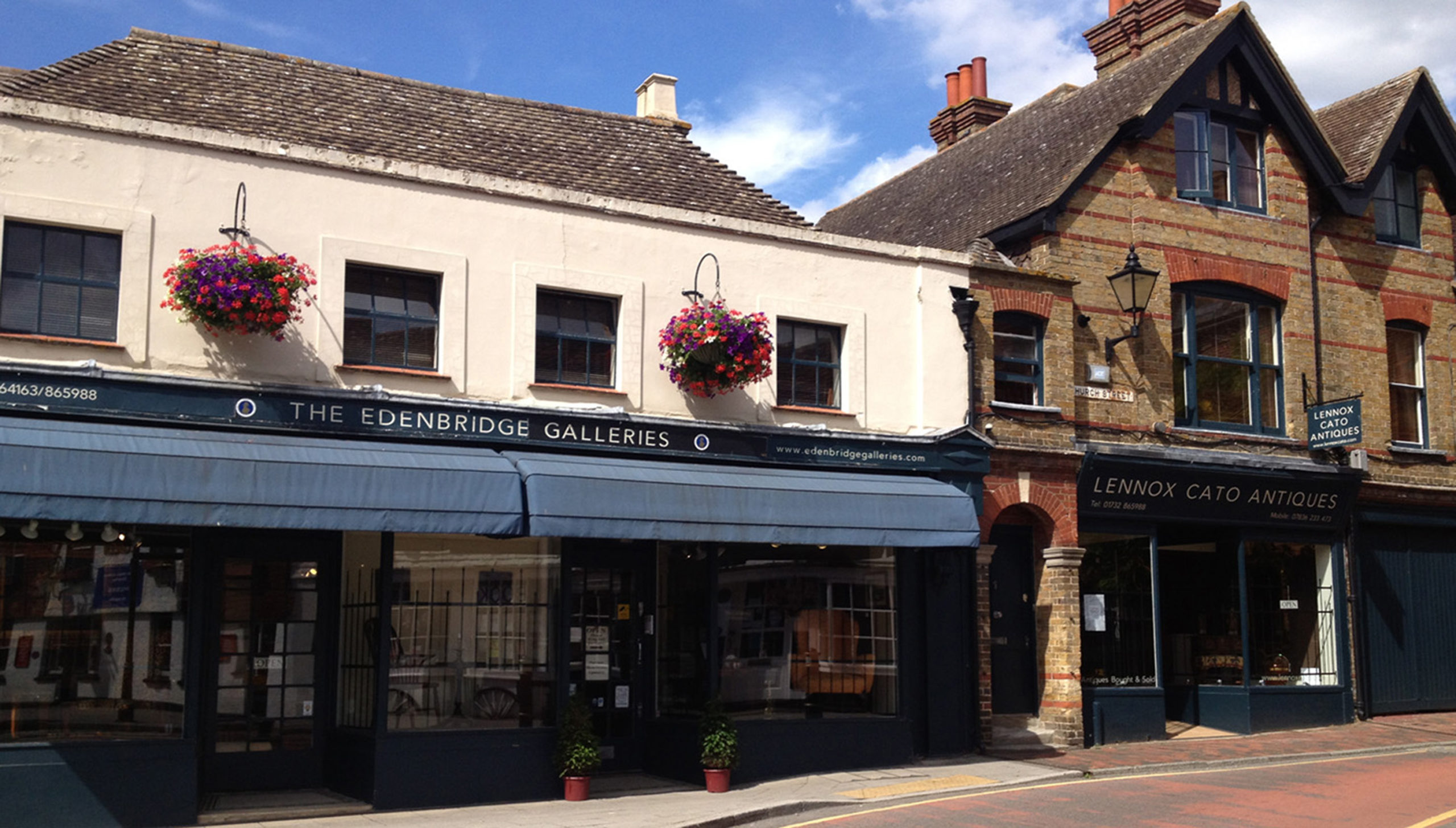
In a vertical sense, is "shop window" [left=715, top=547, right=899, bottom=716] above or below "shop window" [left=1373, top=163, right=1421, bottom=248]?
below

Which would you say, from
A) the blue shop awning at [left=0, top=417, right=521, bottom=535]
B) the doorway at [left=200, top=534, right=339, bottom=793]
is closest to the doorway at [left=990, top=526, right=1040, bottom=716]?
the blue shop awning at [left=0, top=417, right=521, bottom=535]

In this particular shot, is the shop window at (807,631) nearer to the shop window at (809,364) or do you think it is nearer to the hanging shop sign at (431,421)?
the hanging shop sign at (431,421)

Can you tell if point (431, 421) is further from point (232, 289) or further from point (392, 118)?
point (392, 118)

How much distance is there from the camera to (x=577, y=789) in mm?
13336

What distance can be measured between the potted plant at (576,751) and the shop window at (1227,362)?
33.0 feet

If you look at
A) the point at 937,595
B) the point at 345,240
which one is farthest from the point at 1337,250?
the point at 345,240

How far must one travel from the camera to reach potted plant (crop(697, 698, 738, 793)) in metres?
13.9

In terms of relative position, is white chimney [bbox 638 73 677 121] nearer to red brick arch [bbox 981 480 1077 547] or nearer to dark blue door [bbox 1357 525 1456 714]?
red brick arch [bbox 981 480 1077 547]

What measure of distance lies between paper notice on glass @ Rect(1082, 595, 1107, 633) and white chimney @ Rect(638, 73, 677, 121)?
9.23 m

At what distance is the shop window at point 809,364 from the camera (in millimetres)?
15977

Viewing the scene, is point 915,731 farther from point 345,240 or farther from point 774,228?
point 345,240

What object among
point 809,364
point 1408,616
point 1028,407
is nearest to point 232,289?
point 809,364

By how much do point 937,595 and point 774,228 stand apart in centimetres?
489

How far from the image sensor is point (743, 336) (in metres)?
14.5
